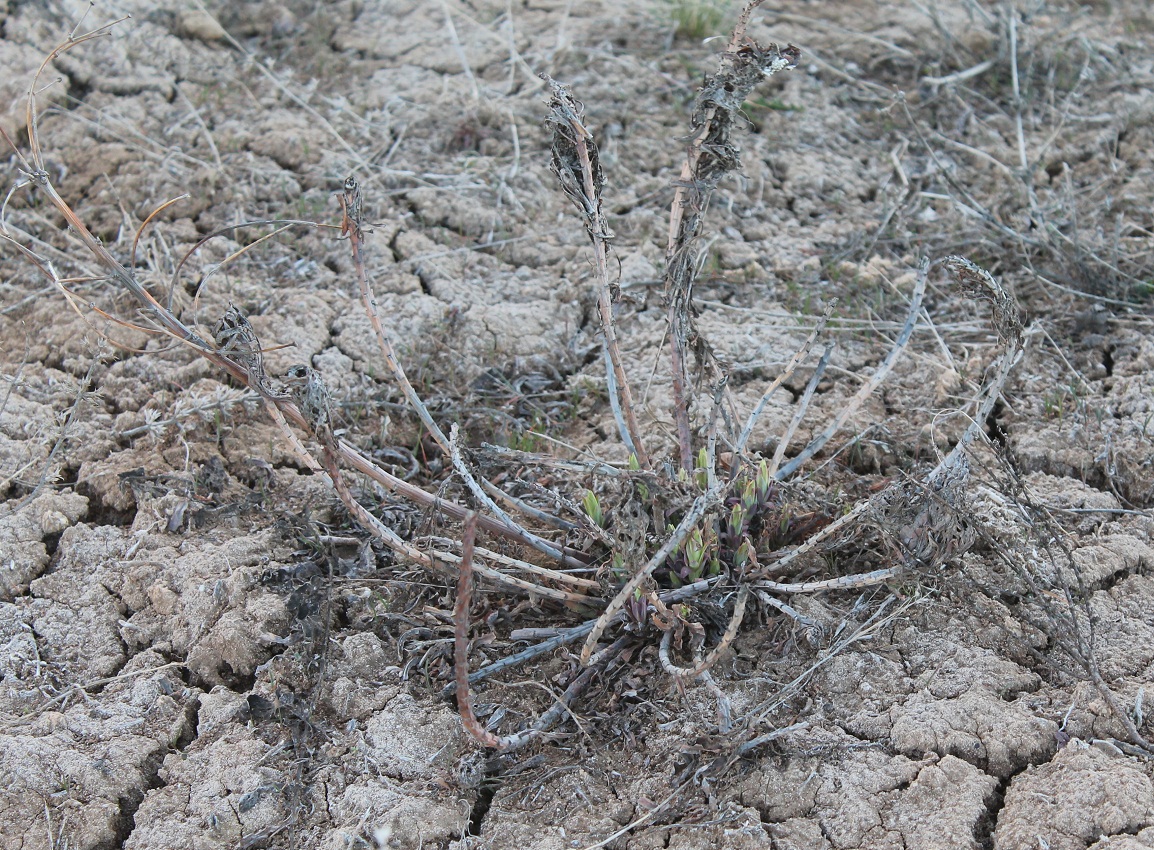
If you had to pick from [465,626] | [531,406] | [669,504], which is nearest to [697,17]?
[531,406]

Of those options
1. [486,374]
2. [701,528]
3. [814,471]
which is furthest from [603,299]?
[486,374]

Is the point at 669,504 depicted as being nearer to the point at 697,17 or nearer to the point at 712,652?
the point at 712,652

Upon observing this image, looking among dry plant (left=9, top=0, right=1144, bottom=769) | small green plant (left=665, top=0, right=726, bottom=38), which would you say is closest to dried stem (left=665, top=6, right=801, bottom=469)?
dry plant (left=9, top=0, right=1144, bottom=769)

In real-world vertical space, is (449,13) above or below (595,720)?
above

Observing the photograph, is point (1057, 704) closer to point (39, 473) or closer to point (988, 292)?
point (988, 292)

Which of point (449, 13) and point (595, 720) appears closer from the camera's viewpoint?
point (595, 720)

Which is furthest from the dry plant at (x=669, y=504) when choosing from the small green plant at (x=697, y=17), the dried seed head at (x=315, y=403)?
the small green plant at (x=697, y=17)

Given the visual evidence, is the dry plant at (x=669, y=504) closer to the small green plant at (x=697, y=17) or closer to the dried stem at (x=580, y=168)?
the dried stem at (x=580, y=168)
